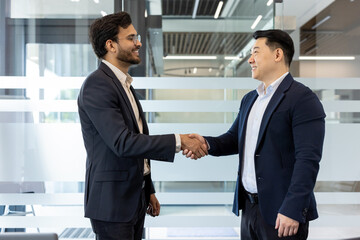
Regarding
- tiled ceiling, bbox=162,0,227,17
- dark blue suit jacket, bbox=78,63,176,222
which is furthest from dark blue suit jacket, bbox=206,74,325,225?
tiled ceiling, bbox=162,0,227,17

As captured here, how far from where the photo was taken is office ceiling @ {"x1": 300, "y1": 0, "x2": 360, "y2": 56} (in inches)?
132

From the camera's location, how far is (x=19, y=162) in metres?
3.21

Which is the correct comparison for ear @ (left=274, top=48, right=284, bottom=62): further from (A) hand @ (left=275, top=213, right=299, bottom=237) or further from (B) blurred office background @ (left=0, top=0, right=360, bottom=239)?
(B) blurred office background @ (left=0, top=0, right=360, bottom=239)

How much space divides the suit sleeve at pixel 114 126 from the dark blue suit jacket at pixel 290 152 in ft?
1.55

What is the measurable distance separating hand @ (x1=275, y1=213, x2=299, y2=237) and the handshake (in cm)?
56

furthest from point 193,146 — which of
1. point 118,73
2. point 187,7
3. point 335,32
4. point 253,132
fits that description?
point 335,32

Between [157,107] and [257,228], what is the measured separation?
1.34m

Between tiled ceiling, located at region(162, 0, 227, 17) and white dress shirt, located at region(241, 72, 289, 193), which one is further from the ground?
tiled ceiling, located at region(162, 0, 227, 17)

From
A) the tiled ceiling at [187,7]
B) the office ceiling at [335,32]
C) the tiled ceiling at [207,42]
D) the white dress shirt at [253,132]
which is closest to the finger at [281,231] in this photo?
the white dress shirt at [253,132]

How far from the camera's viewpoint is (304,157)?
1.90 metres

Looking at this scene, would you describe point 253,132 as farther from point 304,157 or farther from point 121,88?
point 121,88

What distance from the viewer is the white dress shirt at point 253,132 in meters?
2.15

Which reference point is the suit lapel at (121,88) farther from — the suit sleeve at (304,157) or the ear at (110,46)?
the suit sleeve at (304,157)

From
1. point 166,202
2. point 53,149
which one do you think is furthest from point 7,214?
point 166,202
